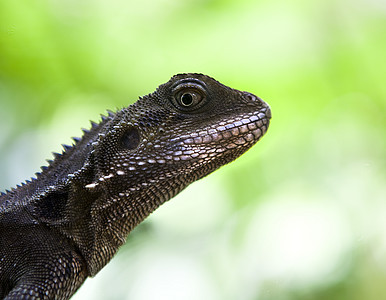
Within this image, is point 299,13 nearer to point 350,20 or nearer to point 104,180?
point 350,20

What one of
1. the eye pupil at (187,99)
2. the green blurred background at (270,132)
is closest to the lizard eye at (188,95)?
the eye pupil at (187,99)

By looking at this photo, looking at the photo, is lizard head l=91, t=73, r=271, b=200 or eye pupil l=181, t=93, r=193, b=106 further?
eye pupil l=181, t=93, r=193, b=106

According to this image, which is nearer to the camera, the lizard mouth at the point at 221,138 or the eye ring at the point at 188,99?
the lizard mouth at the point at 221,138

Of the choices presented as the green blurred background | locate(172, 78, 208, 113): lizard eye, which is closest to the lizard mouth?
locate(172, 78, 208, 113): lizard eye

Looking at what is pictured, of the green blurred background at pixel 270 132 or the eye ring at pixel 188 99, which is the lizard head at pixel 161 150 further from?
the green blurred background at pixel 270 132

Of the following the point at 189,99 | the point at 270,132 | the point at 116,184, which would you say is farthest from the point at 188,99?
the point at 270,132

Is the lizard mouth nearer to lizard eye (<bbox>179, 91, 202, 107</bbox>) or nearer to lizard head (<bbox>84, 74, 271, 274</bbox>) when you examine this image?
lizard head (<bbox>84, 74, 271, 274</bbox>)

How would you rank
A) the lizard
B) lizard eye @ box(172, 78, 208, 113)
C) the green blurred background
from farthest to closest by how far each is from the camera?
the green blurred background < lizard eye @ box(172, 78, 208, 113) < the lizard

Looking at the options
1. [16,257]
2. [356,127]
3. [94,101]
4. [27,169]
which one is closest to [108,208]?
[16,257]

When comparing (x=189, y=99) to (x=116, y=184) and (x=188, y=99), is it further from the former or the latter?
(x=116, y=184)
